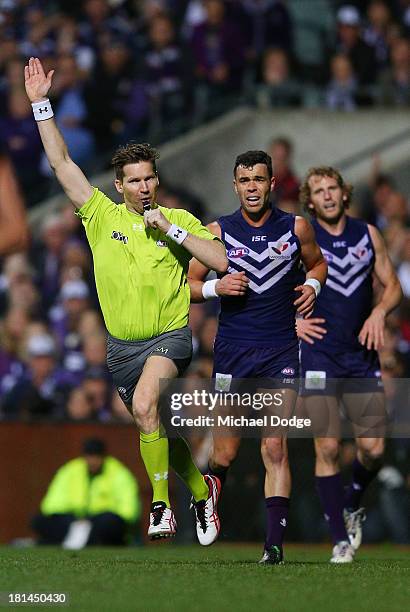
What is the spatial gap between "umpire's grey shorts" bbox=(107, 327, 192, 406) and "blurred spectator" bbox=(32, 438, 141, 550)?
4.69m

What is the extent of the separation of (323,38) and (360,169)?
7.25 ft

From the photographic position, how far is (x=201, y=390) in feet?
45.2

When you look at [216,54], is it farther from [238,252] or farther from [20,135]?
[238,252]

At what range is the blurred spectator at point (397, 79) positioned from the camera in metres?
19.4

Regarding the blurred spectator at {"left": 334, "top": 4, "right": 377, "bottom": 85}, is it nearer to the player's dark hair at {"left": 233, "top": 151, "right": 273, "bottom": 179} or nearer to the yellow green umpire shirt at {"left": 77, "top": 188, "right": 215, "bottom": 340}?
the player's dark hair at {"left": 233, "top": 151, "right": 273, "bottom": 179}

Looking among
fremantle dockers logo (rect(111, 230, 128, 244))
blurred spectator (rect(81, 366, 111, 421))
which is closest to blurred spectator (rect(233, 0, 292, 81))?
blurred spectator (rect(81, 366, 111, 421))

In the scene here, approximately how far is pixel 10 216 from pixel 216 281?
377 inches

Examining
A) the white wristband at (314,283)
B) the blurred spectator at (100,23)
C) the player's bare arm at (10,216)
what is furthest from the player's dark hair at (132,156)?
the blurred spectator at (100,23)

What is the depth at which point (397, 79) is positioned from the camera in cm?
1959

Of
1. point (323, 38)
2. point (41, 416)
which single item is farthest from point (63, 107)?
point (41, 416)

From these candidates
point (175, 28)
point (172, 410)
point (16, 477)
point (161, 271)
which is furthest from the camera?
point (175, 28)

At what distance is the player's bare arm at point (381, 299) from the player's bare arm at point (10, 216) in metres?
8.26

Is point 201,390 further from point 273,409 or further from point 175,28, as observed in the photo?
point 175,28

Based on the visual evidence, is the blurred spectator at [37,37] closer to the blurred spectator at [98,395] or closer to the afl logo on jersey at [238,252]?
the blurred spectator at [98,395]
